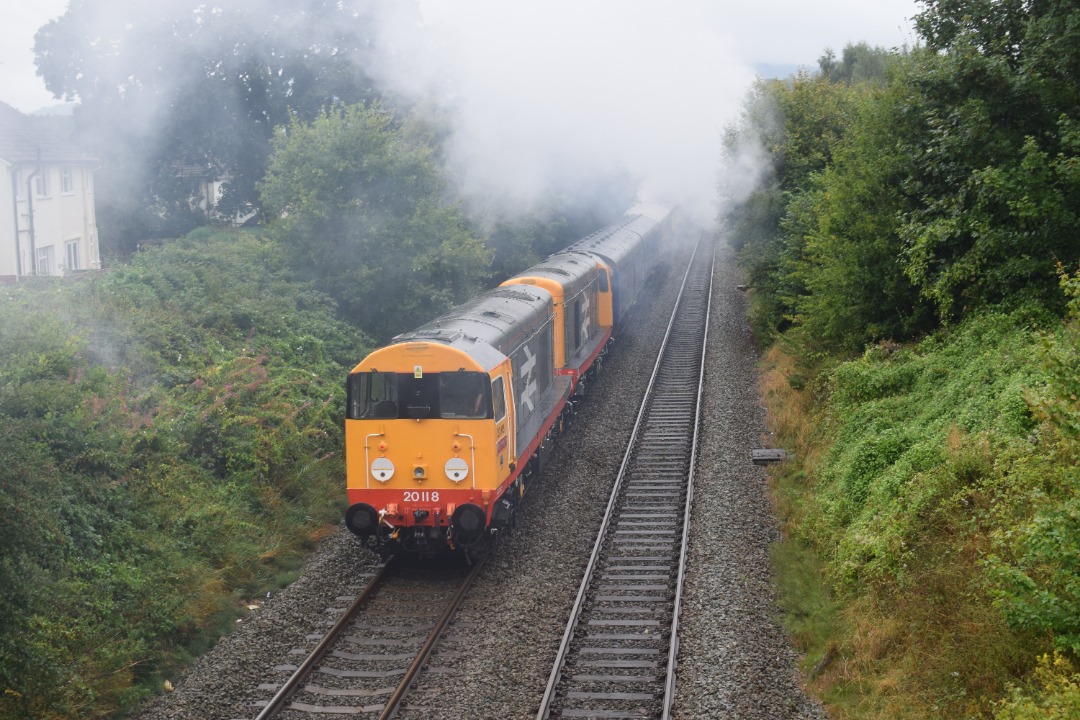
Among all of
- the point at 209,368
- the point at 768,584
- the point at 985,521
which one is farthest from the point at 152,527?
the point at 985,521

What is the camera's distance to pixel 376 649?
11383 millimetres

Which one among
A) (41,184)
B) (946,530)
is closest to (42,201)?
(41,184)

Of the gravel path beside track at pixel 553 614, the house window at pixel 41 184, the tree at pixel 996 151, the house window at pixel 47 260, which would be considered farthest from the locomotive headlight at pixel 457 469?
the house window at pixel 41 184

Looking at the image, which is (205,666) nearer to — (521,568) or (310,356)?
(521,568)

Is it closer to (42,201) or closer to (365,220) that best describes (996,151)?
(365,220)

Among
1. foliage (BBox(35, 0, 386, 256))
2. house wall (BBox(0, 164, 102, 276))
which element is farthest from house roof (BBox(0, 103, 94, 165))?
foliage (BBox(35, 0, 386, 256))

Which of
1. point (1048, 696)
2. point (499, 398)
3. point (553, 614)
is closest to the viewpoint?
point (1048, 696)

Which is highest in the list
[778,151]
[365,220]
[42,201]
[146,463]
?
[778,151]

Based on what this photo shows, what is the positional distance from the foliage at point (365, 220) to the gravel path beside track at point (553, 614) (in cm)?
707

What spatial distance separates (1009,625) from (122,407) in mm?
12361

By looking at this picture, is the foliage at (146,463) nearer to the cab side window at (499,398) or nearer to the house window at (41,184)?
the cab side window at (499,398)

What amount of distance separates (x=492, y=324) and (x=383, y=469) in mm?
3132

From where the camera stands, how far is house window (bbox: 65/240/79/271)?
103ft

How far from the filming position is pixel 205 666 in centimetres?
1109
